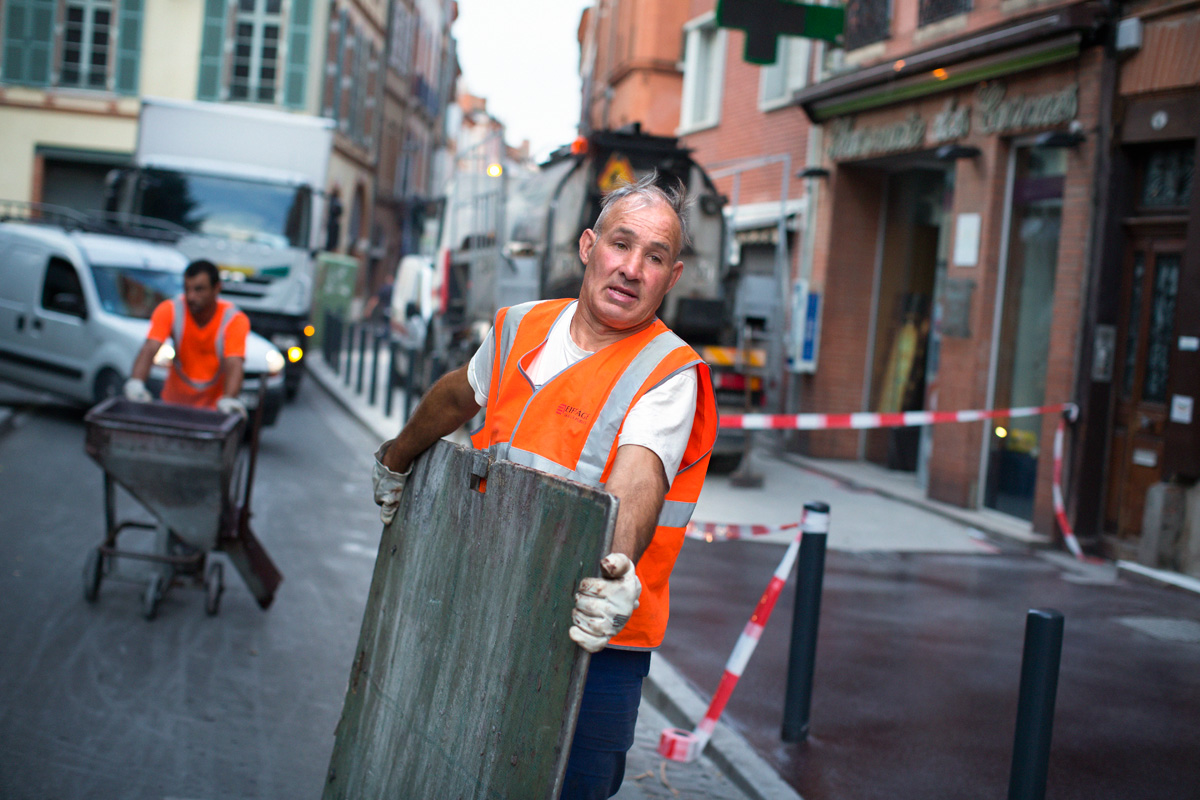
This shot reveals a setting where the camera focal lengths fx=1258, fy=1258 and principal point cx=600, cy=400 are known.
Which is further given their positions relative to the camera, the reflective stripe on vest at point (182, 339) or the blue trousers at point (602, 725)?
the reflective stripe on vest at point (182, 339)

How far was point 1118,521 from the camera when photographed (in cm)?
1000

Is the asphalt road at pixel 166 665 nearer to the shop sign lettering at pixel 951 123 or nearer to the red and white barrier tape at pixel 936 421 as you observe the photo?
the red and white barrier tape at pixel 936 421

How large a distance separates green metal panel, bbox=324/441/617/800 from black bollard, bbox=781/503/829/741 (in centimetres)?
224

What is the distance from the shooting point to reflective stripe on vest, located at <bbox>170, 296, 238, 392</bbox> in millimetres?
6742

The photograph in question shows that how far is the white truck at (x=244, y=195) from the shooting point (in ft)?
50.5

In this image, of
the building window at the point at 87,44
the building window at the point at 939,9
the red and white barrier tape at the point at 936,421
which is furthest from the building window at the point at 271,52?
the red and white barrier tape at the point at 936,421

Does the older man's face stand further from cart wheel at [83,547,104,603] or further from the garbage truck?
the garbage truck

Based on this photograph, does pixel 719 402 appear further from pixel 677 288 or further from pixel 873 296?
pixel 873 296

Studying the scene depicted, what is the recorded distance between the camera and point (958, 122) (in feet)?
40.3

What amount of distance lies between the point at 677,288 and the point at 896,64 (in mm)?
3189

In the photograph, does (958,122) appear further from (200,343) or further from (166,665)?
(166,665)

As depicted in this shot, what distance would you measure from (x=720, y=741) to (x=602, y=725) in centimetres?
242

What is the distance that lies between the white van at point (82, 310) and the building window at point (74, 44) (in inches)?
702

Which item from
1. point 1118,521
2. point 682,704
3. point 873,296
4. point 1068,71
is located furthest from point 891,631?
point 873,296
